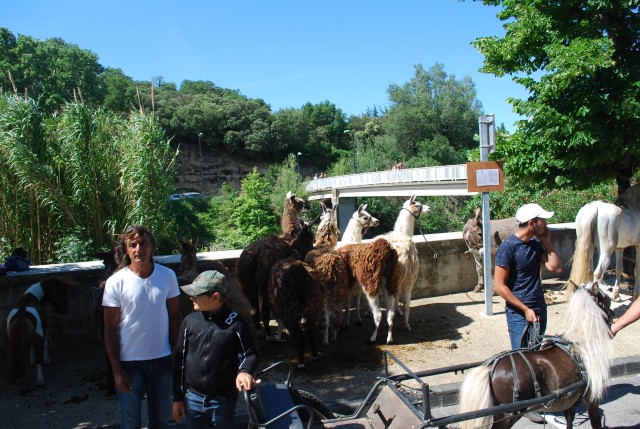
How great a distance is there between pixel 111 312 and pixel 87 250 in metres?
7.04

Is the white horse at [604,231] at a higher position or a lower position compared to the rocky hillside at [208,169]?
lower

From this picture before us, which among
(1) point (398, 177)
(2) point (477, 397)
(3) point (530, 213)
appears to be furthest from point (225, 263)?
(1) point (398, 177)

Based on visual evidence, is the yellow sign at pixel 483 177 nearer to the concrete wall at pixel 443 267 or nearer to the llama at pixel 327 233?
the concrete wall at pixel 443 267

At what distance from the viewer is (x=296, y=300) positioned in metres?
5.96

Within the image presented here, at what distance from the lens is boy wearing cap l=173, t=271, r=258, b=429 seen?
2.97m

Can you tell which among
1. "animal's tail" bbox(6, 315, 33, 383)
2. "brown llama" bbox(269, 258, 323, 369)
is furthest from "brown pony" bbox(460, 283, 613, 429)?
"animal's tail" bbox(6, 315, 33, 383)

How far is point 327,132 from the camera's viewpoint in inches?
3629

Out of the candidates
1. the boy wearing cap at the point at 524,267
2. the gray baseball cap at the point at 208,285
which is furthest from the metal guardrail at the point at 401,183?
the gray baseball cap at the point at 208,285

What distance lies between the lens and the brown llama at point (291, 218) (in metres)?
7.99

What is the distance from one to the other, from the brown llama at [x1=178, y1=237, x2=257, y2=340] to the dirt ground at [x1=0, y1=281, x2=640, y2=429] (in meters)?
0.92

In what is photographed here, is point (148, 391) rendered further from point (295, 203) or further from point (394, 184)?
point (394, 184)

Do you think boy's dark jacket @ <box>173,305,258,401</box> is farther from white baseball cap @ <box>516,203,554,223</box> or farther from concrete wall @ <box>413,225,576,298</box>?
concrete wall @ <box>413,225,576,298</box>

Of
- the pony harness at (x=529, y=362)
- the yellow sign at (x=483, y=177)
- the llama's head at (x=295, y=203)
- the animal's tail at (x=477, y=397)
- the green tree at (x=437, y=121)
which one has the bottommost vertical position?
the animal's tail at (x=477, y=397)

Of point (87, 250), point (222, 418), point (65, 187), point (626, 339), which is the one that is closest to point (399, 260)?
point (626, 339)
